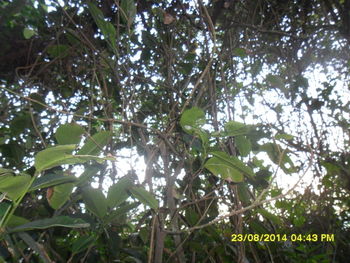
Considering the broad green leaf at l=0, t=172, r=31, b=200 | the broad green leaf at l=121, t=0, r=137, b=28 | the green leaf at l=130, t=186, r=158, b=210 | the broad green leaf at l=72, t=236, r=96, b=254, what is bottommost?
the broad green leaf at l=72, t=236, r=96, b=254

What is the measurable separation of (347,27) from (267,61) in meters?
0.51

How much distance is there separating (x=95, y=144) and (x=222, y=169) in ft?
0.96

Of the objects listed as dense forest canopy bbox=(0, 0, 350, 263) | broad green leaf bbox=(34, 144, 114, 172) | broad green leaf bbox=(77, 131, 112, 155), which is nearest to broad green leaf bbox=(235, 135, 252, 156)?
dense forest canopy bbox=(0, 0, 350, 263)

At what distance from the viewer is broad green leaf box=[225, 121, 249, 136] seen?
2.16 feet

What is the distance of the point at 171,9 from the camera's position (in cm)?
150

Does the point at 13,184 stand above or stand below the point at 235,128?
below

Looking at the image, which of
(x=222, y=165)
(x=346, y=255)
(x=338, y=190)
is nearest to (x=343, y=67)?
(x=338, y=190)

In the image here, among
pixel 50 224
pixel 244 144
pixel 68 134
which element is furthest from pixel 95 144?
pixel 244 144

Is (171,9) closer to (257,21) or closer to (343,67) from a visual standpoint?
(257,21)

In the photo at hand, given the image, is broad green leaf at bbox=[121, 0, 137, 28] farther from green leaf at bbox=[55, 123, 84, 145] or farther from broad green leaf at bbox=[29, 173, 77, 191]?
broad green leaf at bbox=[29, 173, 77, 191]

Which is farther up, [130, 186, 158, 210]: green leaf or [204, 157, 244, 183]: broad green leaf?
[204, 157, 244, 183]: broad green leaf

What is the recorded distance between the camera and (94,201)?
62cm

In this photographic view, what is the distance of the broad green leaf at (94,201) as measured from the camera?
2.04 feet

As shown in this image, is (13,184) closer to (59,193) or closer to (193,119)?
(59,193)
